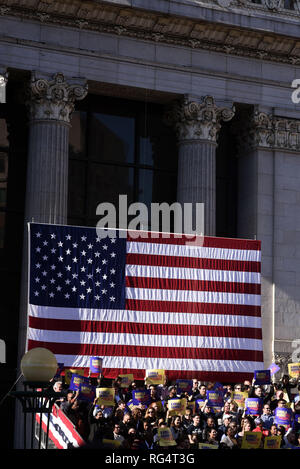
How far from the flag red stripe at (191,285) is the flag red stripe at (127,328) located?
105cm

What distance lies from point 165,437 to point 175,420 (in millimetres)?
1735

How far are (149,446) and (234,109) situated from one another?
16.6 m

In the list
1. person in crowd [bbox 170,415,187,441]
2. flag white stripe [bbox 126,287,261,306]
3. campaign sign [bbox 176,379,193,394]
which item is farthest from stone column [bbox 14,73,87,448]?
person in crowd [bbox 170,415,187,441]

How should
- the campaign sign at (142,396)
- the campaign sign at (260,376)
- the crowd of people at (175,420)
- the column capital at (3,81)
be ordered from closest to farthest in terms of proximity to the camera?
1. the crowd of people at (175,420)
2. the campaign sign at (142,396)
3. the campaign sign at (260,376)
4. the column capital at (3,81)

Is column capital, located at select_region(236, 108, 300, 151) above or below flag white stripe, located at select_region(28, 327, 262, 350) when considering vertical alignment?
above

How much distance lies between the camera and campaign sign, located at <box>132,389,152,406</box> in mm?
22375

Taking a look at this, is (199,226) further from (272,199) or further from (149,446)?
(149,446)

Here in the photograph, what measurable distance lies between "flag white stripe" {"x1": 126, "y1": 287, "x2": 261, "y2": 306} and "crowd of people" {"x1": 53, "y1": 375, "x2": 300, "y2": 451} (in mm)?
2623

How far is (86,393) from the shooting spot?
2170 centimetres

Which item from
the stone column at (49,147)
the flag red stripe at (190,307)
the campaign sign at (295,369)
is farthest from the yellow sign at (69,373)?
the stone column at (49,147)

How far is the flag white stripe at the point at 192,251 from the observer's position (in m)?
25.9

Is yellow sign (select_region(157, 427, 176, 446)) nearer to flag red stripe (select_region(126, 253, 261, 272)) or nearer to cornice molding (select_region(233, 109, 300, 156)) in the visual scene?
flag red stripe (select_region(126, 253, 261, 272))

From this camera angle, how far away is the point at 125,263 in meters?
25.9

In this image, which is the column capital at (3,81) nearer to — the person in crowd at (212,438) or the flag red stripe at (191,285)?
the flag red stripe at (191,285)
